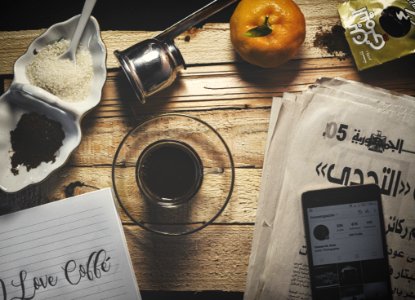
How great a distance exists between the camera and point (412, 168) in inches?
28.2

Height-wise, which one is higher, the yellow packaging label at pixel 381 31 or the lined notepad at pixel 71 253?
the yellow packaging label at pixel 381 31

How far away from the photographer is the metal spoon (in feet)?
2.22

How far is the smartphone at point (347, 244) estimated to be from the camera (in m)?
0.71

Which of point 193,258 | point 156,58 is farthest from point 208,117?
point 193,258

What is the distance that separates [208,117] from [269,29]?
0.63 feet

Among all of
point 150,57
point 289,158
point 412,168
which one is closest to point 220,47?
point 150,57

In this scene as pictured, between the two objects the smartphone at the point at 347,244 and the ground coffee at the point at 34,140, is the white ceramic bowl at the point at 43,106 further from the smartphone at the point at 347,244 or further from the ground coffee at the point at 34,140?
the smartphone at the point at 347,244

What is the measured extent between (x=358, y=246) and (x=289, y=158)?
0.68ft

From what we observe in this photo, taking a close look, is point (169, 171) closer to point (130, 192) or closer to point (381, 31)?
point (130, 192)

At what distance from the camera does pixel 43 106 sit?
0.69 metres

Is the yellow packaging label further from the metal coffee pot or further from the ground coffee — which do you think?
the ground coffee

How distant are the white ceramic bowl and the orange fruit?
0.83 feet

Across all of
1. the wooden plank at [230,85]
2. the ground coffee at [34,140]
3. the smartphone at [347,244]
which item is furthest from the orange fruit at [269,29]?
the ground coffee at [34,140]

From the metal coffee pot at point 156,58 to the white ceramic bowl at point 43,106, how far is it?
0.05 meters
